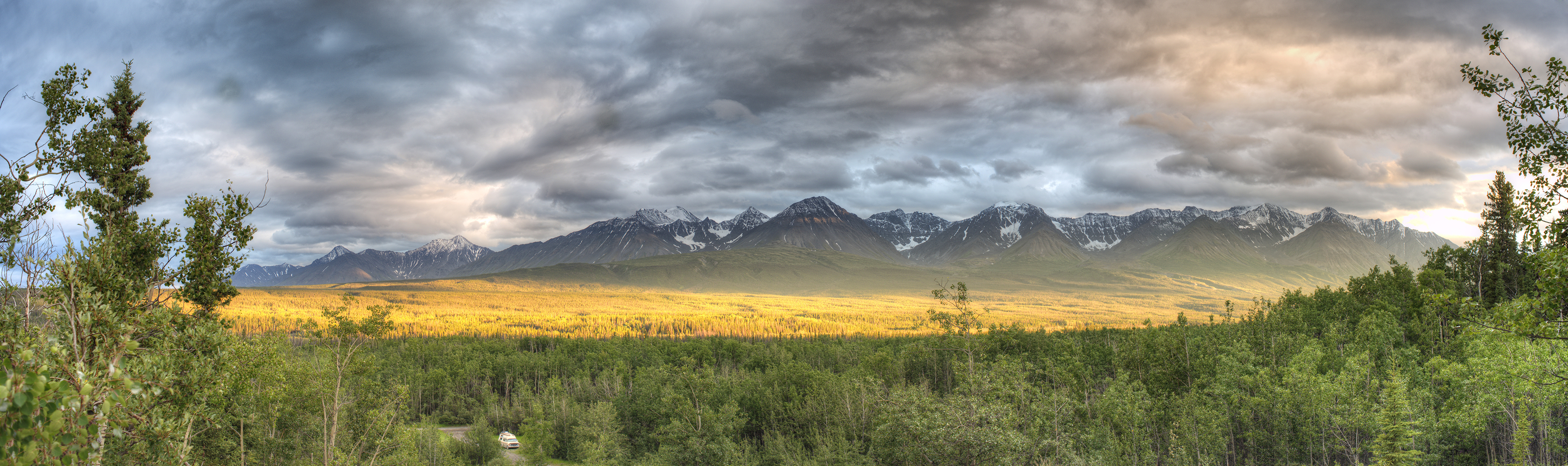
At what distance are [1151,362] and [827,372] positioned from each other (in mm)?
42210

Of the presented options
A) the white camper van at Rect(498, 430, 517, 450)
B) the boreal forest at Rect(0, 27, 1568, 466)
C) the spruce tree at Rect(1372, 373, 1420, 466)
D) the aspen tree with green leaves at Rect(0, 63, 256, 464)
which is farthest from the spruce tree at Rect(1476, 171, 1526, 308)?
the white camper van at Rect(498, 430, 517, 450)

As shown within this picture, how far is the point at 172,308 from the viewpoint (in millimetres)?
17656

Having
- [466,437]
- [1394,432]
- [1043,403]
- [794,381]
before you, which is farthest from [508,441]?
[1394,432]

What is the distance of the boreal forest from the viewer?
1414 centimetres

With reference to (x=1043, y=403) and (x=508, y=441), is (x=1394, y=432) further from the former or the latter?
(x=508, y=441)

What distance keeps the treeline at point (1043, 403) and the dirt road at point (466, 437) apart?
2.44m

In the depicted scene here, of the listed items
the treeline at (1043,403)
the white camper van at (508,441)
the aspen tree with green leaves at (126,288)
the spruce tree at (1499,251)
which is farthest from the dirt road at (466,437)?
the spruce tree at (1499,251)

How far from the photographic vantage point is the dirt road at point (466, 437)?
68369 millimetres

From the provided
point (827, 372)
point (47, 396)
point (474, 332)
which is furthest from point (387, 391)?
point (474, 332)

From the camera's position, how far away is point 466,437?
8012 centimetres

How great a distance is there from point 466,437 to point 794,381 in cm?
4592

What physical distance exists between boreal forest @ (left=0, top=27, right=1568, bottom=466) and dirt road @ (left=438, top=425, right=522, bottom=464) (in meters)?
1.00

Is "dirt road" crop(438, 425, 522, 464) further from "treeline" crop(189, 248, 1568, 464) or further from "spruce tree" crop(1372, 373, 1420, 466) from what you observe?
"spruce tree" crop(1372, 373, 1420, 466)

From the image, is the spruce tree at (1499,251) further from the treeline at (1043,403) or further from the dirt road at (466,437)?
the dirt road at (466,437)
